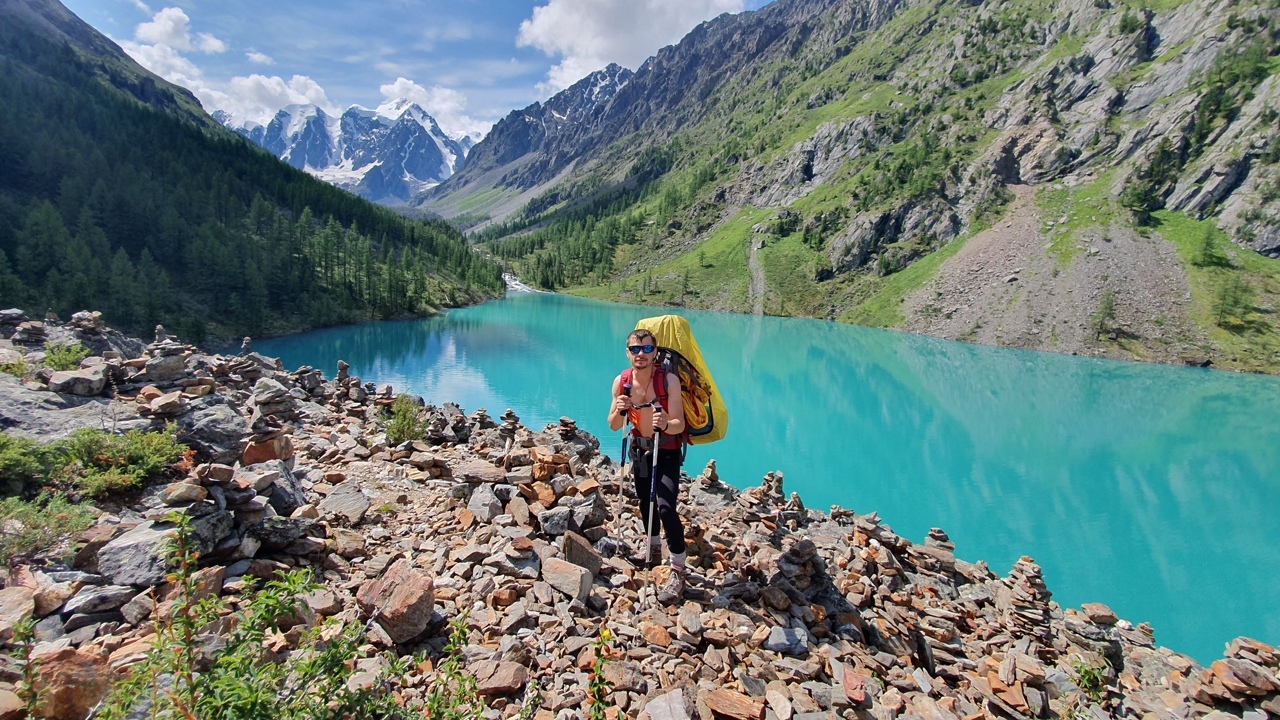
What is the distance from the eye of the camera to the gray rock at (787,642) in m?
5.71

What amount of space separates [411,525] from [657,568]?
382 cm

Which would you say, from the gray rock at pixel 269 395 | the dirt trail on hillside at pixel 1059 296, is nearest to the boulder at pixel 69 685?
the gray rock at pixel 269 395

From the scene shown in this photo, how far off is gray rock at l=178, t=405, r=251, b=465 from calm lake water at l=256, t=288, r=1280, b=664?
18078 mm

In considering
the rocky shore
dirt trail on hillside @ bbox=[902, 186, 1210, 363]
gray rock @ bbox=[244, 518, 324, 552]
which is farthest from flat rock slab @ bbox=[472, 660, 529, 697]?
dirt trail on hillside @ bbox=[902, 186, 1210, 363]

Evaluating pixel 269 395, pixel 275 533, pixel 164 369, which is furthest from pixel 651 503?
pixel 269 395

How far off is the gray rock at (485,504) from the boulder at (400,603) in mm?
2253

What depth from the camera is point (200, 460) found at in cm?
736

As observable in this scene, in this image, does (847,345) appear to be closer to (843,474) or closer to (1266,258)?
(843,474)

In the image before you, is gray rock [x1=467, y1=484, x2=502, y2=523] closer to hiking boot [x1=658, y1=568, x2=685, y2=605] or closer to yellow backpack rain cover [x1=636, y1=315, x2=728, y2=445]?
hiking boot [x1=658, y1=568, x2=685, y2=605]

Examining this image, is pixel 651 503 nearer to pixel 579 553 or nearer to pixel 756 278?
pixel 579 553

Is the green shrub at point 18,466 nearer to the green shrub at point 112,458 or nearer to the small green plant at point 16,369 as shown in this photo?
the green shrub at point 112,458

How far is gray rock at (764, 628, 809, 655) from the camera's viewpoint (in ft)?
18.7

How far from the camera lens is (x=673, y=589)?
6301 millimetres

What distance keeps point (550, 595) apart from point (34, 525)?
505cm
